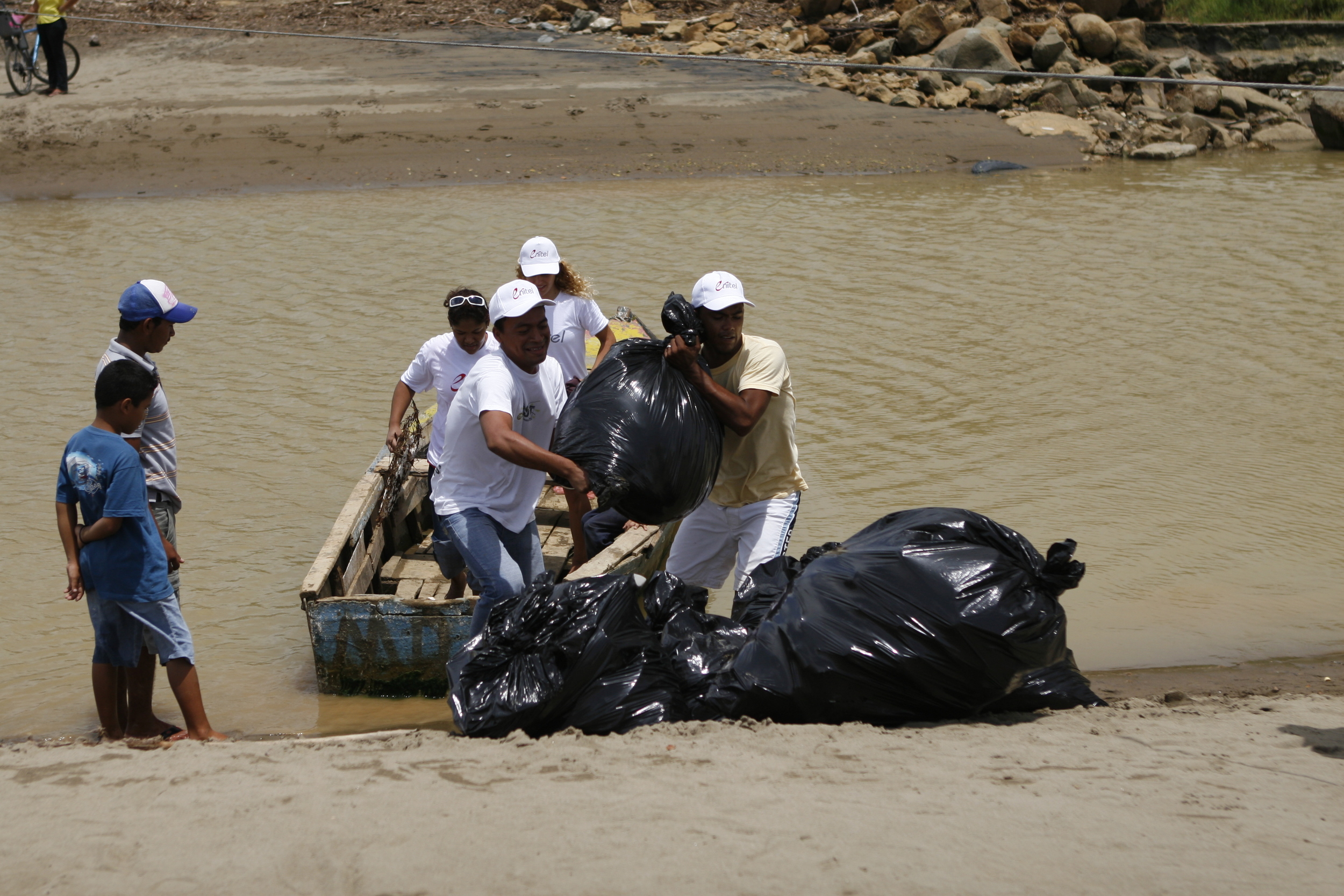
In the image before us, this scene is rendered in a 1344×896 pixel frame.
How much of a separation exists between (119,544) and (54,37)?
14755 millimetres

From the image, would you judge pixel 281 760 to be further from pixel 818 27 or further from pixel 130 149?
pixel 818 27

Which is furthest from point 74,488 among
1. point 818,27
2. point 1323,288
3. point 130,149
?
point 818,27

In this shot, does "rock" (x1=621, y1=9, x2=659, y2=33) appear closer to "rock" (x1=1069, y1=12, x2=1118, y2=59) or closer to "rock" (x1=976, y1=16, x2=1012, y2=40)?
"rock" (x1=976, y1=16, x2=1012, y2=40)

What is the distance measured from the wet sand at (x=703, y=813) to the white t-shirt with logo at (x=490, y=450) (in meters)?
0.81

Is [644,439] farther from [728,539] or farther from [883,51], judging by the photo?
[883,51]

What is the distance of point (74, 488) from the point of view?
12.2ft

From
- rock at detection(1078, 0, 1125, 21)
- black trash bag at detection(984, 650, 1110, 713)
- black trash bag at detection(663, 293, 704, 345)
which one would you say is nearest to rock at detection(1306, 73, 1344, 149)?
rock at detection(1078, 0, 1125, 21)

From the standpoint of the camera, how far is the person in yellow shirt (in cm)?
1550

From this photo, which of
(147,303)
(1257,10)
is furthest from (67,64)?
(1257,10)

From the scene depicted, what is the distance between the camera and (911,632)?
3.45 m

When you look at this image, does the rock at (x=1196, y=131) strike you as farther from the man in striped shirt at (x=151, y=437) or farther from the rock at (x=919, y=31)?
the man in striped shirt at (x=151, y=437)

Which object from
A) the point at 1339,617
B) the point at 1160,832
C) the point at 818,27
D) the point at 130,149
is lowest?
the point at 1339,617

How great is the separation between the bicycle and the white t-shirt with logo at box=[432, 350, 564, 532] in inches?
588

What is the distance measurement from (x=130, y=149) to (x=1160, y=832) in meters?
15.6
